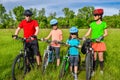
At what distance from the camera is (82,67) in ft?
35.2

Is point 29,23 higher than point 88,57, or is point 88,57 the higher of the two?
point 29,23

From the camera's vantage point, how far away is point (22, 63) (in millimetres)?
8812

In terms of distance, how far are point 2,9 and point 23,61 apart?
414 feet

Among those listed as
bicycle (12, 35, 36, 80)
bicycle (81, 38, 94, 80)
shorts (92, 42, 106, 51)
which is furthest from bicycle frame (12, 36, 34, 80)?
shorts (92, 42, 106, 51)

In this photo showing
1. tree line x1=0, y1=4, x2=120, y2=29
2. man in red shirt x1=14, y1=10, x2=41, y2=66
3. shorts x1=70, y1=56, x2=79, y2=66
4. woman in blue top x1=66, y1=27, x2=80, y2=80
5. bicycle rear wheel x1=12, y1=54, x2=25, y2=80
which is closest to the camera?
bicycle rear wheel x1=12, y1=54, x2=25, y2=80

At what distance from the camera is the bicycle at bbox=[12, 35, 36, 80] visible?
8461mm

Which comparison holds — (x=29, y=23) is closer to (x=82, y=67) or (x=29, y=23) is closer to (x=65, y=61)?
(x=65, y=61)

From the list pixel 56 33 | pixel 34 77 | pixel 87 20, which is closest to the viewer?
pixel 34 77

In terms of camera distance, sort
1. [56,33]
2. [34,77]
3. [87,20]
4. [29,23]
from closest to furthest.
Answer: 1. [34,77]
2. [29,23]
3. [56,33]
4. [87,20]

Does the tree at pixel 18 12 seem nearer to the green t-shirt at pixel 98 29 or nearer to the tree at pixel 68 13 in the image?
the tree at pixel 68 13

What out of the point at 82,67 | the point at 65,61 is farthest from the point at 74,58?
the point at 82,67

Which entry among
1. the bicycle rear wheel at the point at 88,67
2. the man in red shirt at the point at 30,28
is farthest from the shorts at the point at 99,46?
the man in red shirt at the point at 30,28

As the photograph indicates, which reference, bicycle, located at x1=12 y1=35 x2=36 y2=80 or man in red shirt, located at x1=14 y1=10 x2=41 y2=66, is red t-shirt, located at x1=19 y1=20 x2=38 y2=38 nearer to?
man in red shirt, located at x1=14 y1=10 x2=41 y2=66

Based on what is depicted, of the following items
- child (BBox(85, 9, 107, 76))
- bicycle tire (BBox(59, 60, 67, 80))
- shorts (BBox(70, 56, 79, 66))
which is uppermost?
child (BBox(85, 9, 107, 76))
